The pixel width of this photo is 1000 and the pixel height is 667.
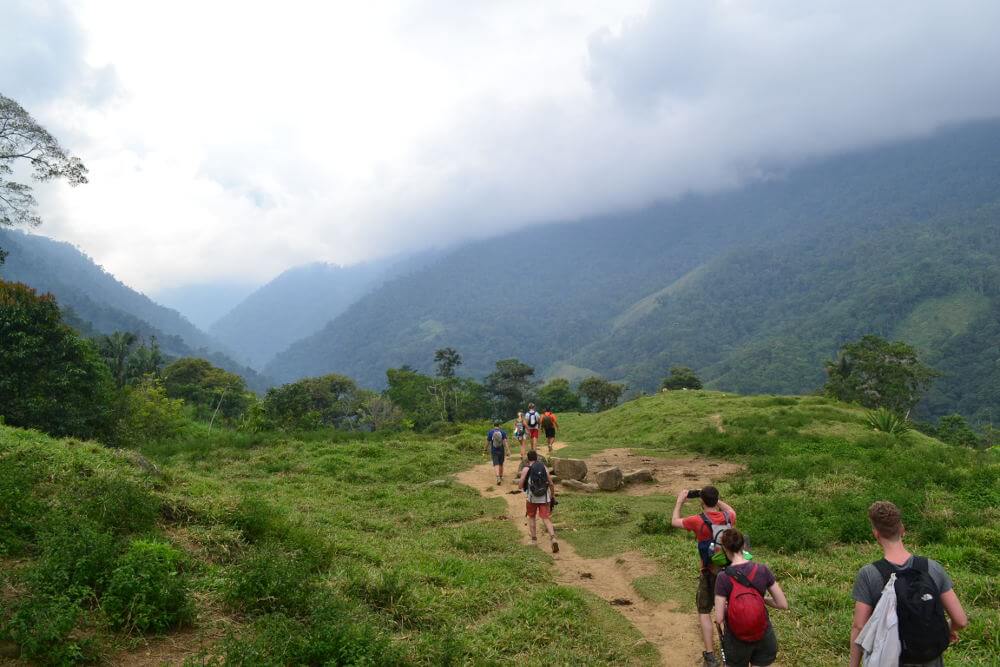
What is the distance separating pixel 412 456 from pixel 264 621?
1616 cm

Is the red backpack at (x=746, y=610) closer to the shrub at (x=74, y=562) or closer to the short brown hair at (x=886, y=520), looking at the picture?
the short brown hair at (x=886, y=520)

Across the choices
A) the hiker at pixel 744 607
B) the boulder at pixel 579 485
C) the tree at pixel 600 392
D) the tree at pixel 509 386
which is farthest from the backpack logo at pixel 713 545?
Answer: the tree at pixel 509 386

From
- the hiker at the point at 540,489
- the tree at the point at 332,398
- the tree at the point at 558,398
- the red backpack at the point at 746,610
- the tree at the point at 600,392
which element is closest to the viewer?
the red backpack at the point at 746,610

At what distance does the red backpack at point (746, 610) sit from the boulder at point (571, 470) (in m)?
12.6

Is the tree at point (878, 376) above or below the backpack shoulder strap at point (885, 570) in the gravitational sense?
below

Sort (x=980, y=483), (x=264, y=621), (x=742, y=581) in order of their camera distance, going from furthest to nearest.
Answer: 1. (x=980, y=483)
2. (x=264, y=621)
3. (x=742, y=581)

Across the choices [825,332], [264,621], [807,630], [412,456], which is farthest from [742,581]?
[825,332]

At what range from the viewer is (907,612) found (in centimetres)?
392

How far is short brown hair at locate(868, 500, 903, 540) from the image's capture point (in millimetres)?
4086

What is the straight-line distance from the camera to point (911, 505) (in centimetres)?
1112

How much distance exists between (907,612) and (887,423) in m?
20.4

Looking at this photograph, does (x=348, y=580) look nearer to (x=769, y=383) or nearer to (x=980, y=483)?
(x=980, y=483)

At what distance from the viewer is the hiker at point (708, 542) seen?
20.2 ft

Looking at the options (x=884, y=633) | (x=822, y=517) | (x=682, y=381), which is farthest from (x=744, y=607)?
(x=682, y=381)
